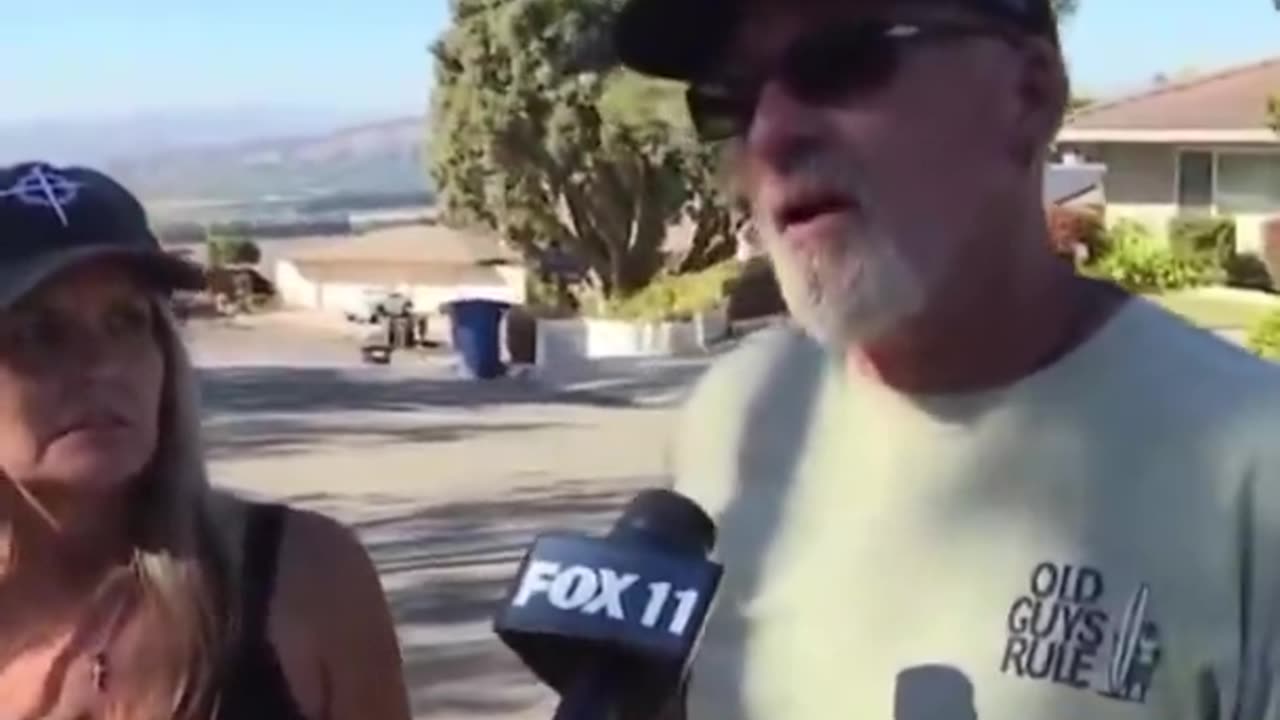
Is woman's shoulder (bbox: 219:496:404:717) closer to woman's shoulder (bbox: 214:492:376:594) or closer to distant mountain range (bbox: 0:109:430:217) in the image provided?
woman's shoulder (bbox: 214:492:376:594)

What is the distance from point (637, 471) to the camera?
588 inches

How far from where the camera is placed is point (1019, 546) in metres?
2.29

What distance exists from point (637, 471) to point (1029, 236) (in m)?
12.7

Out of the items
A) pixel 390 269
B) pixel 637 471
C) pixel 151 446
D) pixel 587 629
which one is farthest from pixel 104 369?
pixel 390 269

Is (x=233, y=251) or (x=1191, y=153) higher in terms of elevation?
(x=1191, y=153)

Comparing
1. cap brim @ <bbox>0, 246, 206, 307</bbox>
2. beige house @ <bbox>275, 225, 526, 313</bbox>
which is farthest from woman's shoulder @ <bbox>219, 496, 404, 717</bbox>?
beige house @ <bbox>275, 225, 526, 313</bbox>

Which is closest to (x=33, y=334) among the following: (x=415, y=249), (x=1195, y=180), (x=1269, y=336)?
(x=1269, y=336)

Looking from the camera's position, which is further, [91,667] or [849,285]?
[91,667]

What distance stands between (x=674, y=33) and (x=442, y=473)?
1293cm

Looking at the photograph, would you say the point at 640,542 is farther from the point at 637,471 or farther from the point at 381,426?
the point at 381,426

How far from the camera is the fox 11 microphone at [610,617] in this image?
6.68ft

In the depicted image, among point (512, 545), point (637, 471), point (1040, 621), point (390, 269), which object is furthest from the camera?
point (390, 269)

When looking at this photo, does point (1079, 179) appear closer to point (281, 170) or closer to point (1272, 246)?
point (1272, 246)

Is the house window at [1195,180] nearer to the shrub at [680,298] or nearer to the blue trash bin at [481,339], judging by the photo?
the shrub at [680,298]
